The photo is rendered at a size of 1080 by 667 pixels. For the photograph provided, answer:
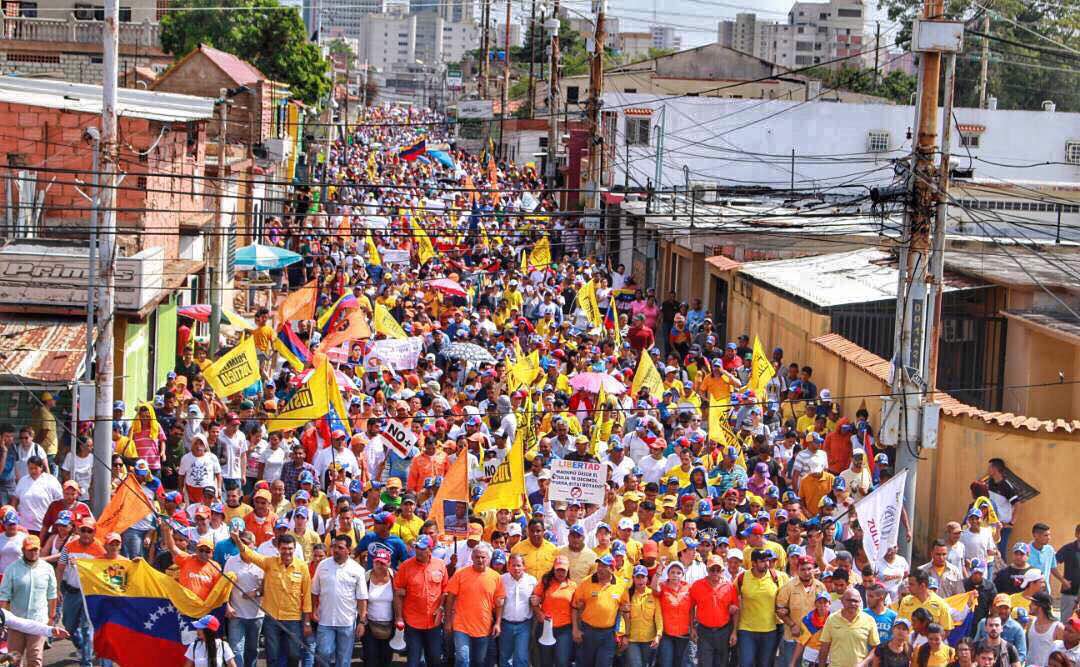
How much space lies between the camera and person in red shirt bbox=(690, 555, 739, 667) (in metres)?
12.4

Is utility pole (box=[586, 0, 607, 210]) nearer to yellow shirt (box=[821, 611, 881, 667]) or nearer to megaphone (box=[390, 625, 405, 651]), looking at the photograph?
megaphone (box=[390, 625, 405, 651])

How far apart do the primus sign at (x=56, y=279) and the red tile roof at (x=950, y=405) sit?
952 centimetres

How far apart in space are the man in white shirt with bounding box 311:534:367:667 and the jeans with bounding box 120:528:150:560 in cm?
225

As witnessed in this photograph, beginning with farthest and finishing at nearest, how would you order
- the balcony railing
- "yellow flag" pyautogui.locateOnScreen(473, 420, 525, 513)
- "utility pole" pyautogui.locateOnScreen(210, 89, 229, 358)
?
the balcony railing → "utility pole" pyautogui.locateOnScreen(210, 89, 229, 358) → "yellow flag" pyautogui.locateOnScreen(473, 420, 525, 513)

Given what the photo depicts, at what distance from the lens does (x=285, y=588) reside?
1220 cm

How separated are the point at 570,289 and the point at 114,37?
15.1 meters

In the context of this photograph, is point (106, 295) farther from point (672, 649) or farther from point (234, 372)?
point (672, 649)

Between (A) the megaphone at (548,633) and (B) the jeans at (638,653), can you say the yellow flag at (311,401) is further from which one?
(B) the jeans at (638,653)

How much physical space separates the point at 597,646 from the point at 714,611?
3.20 ft

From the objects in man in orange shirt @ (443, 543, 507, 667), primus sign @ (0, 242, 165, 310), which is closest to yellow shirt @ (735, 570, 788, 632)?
man in orange shirt @ (443, 543, 507, 667)

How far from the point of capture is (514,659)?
12.6 m

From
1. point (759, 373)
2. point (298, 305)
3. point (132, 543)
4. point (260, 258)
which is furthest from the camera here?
point (260, 258)

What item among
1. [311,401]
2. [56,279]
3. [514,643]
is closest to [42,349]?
[56,279]

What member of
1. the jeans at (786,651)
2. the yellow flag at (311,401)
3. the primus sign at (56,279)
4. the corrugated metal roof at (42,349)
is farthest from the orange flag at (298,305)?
the jeans at (786,651)
